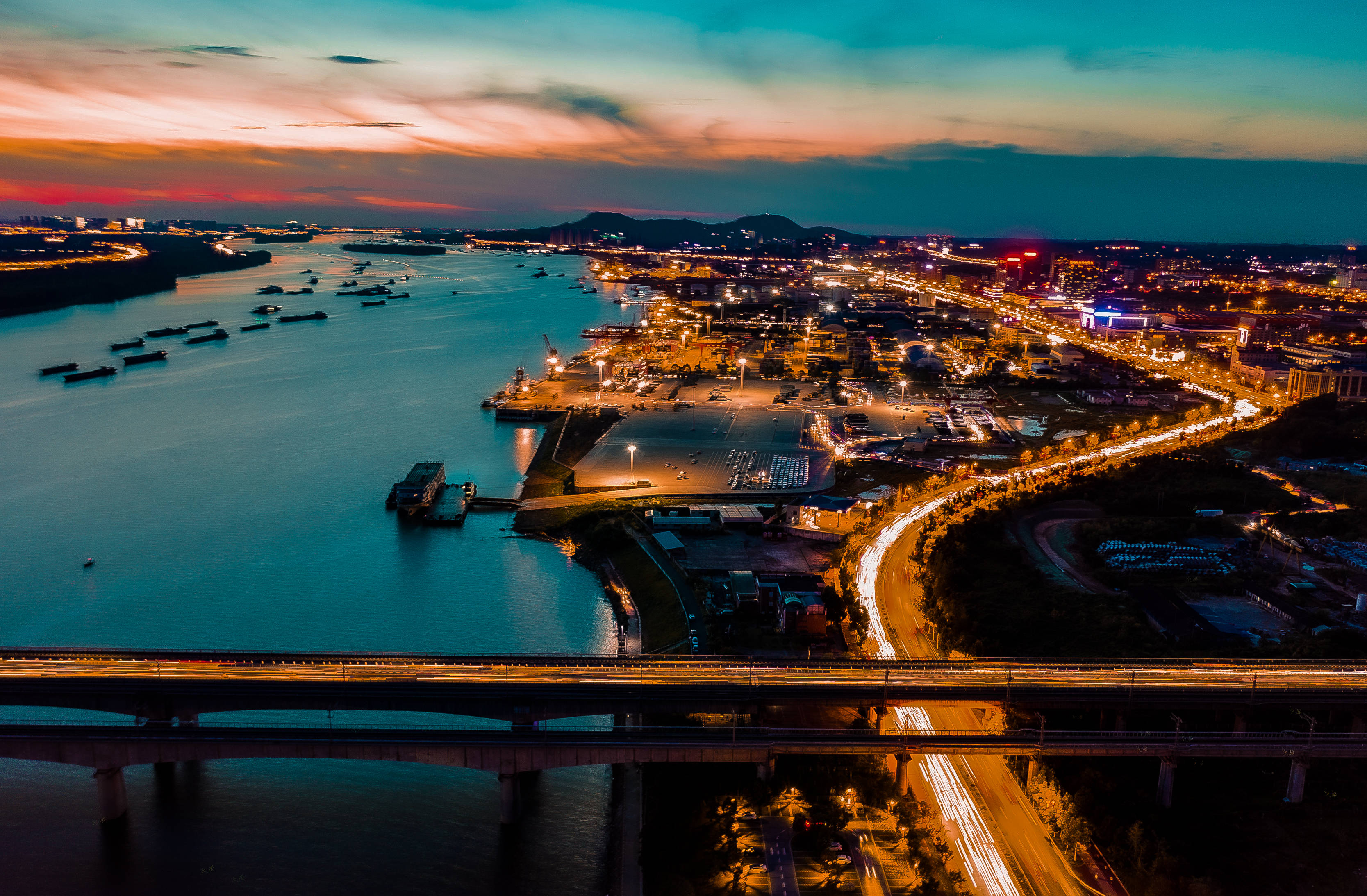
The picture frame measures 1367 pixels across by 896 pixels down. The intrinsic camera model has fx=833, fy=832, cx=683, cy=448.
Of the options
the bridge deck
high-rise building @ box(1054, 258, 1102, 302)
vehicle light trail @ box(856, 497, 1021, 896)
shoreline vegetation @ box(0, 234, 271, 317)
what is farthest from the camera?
high-rise building @ box(1054, 258, 1102, 302)

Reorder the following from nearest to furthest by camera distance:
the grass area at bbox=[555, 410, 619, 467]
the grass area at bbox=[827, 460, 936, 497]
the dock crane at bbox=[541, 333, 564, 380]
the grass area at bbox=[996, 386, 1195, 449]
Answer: the grass area at bbox=[827, 460, 936, 497]
the grass area at bbox=[555, 410, 619, 467]
the grass area at bbox=[996, 386, 1195, 449]
the dock crane at bbox=[541, 333, 564, 380]

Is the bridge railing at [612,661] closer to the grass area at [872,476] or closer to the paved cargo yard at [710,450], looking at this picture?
the grass area at [872,476]

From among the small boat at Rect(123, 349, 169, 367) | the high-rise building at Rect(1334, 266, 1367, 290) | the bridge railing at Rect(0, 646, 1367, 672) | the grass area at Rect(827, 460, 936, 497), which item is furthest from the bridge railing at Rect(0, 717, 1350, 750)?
the high-rise building at Rect(1334, 266, 1367, 290)

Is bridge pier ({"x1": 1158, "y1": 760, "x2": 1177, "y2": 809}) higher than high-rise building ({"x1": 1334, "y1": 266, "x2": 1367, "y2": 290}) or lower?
lower

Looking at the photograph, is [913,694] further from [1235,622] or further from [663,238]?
[663,238]

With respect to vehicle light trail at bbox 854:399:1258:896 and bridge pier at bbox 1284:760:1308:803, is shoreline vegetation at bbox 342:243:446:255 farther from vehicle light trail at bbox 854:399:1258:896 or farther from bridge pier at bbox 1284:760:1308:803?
bridge pier at bbox 1284:760:1308:803

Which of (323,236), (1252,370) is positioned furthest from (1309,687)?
(323,236)
